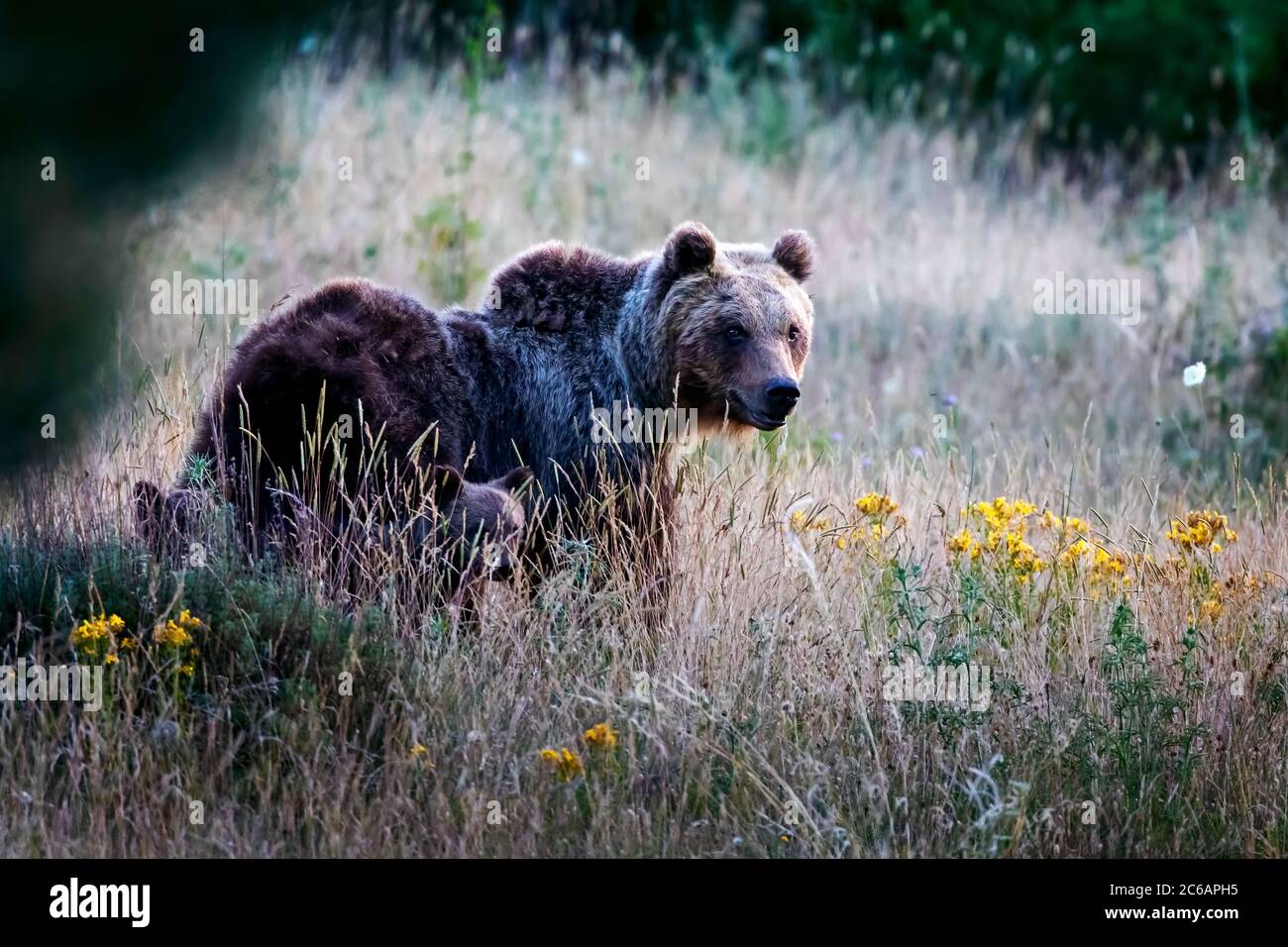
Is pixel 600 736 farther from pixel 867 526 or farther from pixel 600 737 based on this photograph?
pixel 867 526

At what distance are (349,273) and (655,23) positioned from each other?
8.57 meters

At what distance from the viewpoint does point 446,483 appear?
571 cm

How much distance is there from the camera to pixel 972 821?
5082 millimetres

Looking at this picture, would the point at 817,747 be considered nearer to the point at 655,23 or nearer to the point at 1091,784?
the point at 1091,784

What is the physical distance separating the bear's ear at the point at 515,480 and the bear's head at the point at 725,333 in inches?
36.0

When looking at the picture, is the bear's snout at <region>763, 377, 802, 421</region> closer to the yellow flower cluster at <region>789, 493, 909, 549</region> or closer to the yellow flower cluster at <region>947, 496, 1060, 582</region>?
the yellow flower cluster at <region>789, 493, 909, 549</region>

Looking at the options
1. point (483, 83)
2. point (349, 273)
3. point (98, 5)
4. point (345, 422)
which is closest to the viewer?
point (345, 422)

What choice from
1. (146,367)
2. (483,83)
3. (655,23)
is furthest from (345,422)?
(655,23)

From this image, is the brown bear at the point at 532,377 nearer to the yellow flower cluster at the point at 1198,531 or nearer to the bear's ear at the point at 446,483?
the bear's ear at the point at 446,483

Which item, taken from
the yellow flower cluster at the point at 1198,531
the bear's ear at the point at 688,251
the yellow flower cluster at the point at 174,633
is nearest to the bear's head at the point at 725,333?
the bear's ear at the point at 688,251

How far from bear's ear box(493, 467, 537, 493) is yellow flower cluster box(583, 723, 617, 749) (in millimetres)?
1188

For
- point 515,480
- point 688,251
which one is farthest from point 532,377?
point 688,251

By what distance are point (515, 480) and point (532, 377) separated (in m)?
0.71

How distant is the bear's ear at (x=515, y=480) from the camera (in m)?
5.91
